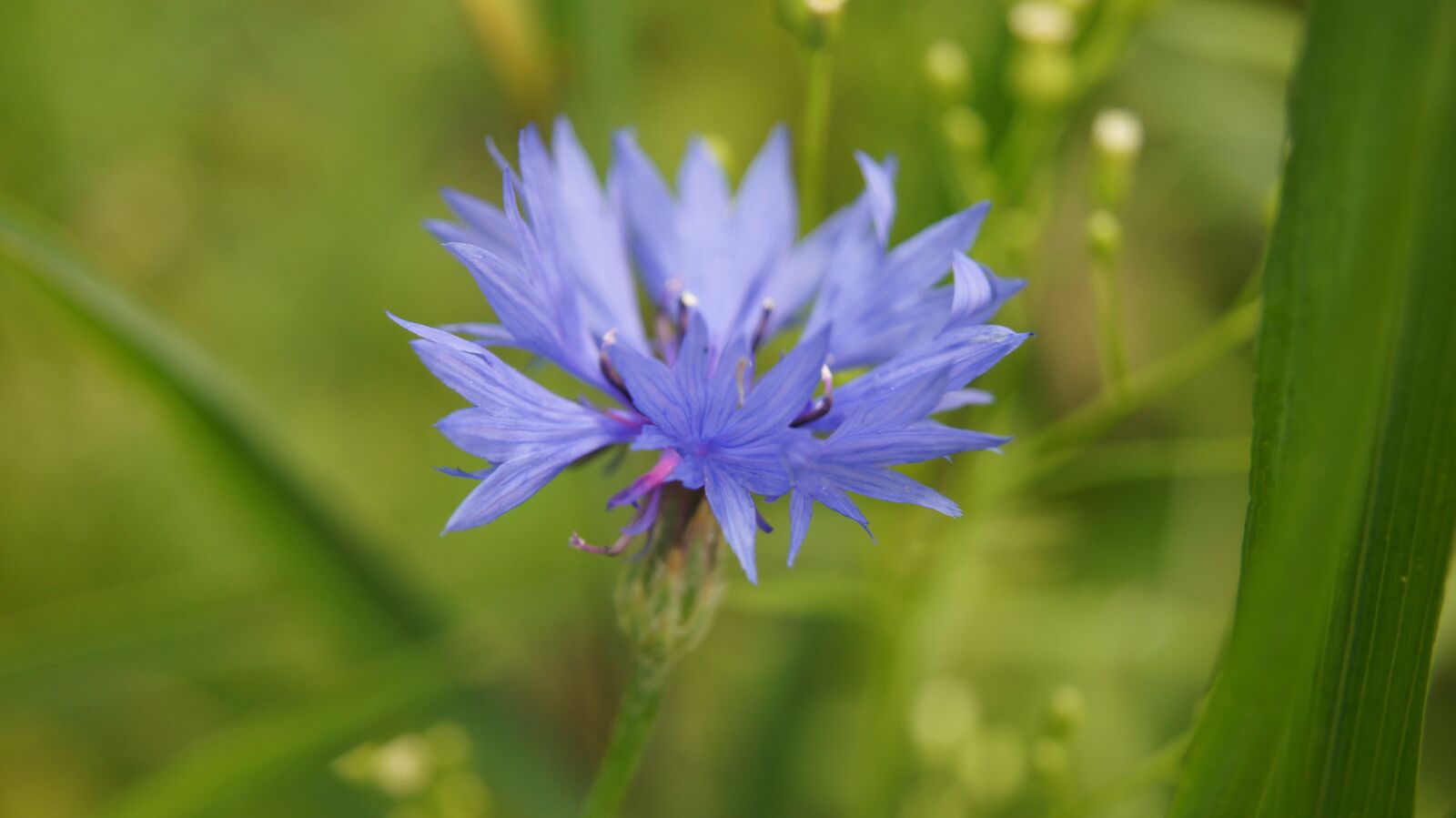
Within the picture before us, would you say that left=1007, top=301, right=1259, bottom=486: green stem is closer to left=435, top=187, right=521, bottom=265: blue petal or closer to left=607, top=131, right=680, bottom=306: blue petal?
left=607, top=131, right=680, bottom=306: blue petal

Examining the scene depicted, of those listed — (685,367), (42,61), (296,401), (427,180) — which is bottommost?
(685,367)

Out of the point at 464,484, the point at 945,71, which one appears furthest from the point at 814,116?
the point at 464,484

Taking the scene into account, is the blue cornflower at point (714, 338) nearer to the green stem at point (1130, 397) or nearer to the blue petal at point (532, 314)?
the blue petal at point (532, 314)

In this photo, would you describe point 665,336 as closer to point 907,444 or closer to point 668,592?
point 668,592

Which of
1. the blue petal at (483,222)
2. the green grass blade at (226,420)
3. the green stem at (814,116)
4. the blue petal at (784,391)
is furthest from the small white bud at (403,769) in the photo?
the green stem at (814,116)

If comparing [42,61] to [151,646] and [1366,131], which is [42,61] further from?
[1366,131]

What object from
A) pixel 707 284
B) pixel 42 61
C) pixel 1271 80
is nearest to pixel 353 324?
pixel 42 61
